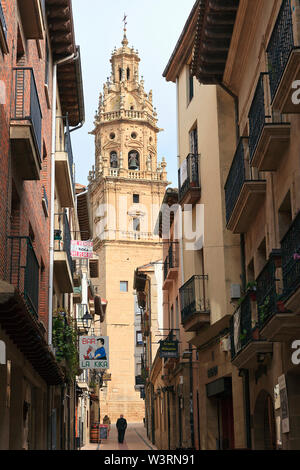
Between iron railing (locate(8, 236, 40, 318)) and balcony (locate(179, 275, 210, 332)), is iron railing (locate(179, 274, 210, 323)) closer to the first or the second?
balcony (locate(179, 275, 210, 332))

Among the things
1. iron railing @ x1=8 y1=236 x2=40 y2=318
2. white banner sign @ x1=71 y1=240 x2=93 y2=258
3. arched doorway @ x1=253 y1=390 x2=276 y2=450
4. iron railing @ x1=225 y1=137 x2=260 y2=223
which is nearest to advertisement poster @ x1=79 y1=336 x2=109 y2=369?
white banner sign @ x1=71 y1=240 x2=93 y2=258

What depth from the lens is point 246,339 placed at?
13891 millimetres

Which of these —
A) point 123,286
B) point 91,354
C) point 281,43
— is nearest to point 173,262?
point 91,354

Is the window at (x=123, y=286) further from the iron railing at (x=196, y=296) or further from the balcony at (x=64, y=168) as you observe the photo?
the iron railing at (x=196, y=296)

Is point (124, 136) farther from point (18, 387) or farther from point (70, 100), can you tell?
point (18, 387)

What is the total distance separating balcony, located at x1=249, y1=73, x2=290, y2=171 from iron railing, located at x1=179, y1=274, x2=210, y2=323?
22.0ft

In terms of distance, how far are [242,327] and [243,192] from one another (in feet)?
8.15

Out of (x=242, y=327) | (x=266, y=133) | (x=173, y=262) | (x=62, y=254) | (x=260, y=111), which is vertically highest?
(x=173, y=262)

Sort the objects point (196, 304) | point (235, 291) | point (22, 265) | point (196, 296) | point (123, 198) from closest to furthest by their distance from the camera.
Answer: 1. point (22, 265)
2. point (235, 291)
3. point (196, 304)
4. point (196, 296)
5. point (123, 198)

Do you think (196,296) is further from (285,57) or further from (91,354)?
(285,57)

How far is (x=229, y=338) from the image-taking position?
56.9ft

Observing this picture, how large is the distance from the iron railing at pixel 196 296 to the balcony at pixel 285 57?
849 centimetres

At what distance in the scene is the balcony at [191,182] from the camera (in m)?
20.8
